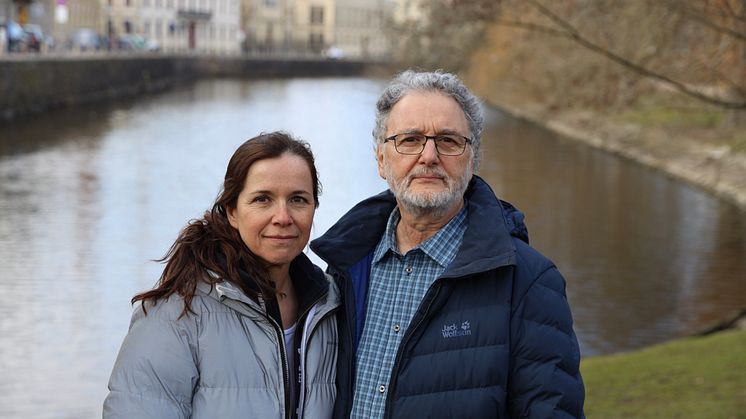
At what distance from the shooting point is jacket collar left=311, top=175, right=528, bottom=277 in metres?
3.00

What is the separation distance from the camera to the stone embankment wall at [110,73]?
38000 mm

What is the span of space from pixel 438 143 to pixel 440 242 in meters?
0.26

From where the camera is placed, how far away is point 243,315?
2953 mm

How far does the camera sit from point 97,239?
1853 centimetres

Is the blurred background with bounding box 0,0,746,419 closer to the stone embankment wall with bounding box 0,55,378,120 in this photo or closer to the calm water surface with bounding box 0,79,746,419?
the calm water surface with bounding box 0,79,746,419

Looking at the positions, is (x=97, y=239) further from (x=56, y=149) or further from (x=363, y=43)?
(x=363, y=43)

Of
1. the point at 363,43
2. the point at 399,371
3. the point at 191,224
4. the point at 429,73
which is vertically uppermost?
the point at 429,73

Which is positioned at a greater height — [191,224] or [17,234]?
[191,224]

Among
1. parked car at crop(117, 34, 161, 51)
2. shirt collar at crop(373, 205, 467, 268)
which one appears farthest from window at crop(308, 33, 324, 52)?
shirt collar at crop(373, 205, 467, 268)

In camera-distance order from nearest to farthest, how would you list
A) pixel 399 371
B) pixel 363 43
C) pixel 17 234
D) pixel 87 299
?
1. pixel 399 371
2. pixel 87 299
3. pixel 17 234
4. pixel 363 43

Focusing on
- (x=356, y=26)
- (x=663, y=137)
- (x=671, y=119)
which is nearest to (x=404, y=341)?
(x=663, y=137)

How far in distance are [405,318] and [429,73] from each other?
2.12ft

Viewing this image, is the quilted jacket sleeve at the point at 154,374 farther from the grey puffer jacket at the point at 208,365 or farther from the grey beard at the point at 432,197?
the grey beard at the point at 432,197

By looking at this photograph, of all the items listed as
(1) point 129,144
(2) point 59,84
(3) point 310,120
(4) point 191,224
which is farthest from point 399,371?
(2) point 59,84
